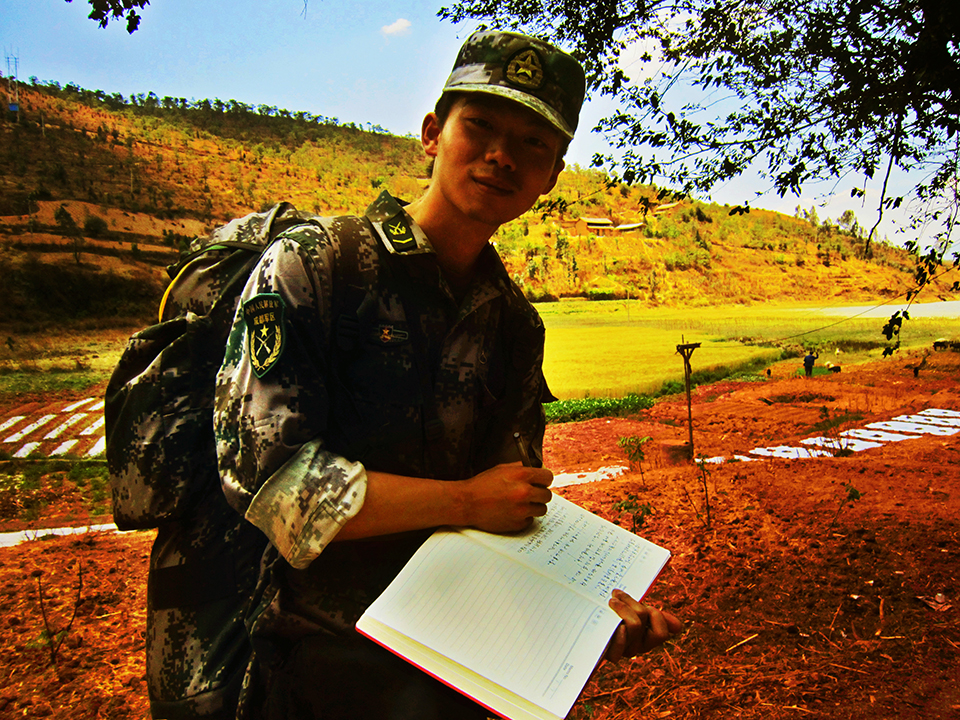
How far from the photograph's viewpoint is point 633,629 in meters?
0.87

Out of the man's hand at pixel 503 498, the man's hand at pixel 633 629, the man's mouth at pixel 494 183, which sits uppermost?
the man's mouth at pixel 494 183

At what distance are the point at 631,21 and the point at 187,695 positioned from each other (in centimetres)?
343

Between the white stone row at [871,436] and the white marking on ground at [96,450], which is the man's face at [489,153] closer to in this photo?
the white marking on ground at [96,450]

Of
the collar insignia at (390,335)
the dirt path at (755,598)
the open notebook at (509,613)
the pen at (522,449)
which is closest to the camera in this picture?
the open notebook at (509,613)

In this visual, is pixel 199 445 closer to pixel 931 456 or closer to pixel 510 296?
pixel 510 296

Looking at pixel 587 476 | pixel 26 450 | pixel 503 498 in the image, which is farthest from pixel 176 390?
pixel 587 476

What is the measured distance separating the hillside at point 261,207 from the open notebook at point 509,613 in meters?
2.45

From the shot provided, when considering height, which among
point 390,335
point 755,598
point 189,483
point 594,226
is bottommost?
point 755,598

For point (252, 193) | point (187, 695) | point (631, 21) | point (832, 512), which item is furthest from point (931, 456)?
point (252, 193)

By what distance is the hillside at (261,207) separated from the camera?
120 inches

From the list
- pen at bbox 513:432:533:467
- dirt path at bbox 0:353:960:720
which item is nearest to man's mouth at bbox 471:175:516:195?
pen at bbox 513:432:533:467

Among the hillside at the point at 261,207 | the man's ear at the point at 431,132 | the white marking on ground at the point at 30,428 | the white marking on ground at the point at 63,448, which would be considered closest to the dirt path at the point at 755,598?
the white marking on ground at the point at 63,448

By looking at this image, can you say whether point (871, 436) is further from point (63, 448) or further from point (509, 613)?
point (63, 448)

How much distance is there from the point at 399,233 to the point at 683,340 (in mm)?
3748
